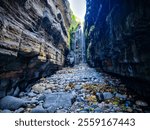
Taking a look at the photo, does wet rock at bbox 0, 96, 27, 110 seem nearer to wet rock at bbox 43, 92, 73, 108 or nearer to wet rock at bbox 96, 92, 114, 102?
wet rock at bbox 43, 92, 73, 108

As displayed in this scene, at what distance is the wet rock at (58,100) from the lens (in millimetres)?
5215

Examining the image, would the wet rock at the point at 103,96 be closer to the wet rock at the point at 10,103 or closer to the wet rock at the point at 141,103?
the wet rock at the point at 141,103

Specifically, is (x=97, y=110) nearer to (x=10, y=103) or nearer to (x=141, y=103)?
(x=141, y=103)

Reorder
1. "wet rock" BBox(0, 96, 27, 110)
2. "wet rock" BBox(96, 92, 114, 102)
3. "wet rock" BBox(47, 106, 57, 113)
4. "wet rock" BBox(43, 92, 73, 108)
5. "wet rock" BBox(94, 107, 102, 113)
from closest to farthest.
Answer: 1. "wet rock" BBox(94, 107, 102, 113)
2. "wet rock" BBox(47, 106, 57, 113)
3. "wet rock" BBox(0, 96, 27, 110)
4. "wet rock" BBox(43, 92, 73, 108)
5. "wet rock" BBox(96, 92, 114, 102)

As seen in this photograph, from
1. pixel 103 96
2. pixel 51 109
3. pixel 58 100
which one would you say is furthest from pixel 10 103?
pixel 103 96

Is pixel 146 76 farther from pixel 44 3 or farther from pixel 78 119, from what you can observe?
pixel 44 3

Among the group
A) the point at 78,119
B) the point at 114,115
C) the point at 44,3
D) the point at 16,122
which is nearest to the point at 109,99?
the point at 114,115

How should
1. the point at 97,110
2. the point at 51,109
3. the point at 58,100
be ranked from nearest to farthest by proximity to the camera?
the point at 97,110 → the point at 51,109 → the point at 58,100

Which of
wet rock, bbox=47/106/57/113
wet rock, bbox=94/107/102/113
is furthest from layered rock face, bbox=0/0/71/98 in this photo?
wet rock, bbox=94/107/102/113

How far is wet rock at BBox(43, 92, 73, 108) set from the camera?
205 inches

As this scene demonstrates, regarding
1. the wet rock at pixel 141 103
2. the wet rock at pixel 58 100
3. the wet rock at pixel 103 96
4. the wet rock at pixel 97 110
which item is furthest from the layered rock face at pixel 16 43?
the wet rock at pixel 141 103

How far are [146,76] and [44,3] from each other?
7.66 metres

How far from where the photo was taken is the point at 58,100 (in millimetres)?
5605

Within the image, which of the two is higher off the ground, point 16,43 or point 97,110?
point 16,43
